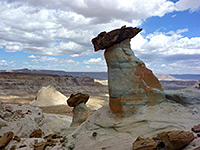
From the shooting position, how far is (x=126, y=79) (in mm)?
6207

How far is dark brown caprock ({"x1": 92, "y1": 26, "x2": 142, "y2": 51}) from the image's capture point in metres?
6.31

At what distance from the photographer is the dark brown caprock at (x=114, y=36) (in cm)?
631

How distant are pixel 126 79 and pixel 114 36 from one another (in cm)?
164

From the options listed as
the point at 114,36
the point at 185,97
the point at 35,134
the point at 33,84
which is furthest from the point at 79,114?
the point at 33,84

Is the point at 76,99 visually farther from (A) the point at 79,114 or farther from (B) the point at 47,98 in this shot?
(B) the point at 47,98

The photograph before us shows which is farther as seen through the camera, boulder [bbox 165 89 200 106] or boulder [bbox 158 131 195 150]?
boulder [bbox 165 89 200 106]

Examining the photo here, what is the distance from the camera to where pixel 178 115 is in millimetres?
5281

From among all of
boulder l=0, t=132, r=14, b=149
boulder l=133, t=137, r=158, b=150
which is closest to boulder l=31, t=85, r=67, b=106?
boulder l=0, t=132, r=14, b=149

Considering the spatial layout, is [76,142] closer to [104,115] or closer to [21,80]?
[104,115]

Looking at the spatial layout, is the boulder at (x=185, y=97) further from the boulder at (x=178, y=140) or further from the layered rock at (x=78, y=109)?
the layered rock at (x=78, y=109)

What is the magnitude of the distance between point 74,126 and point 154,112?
729 centimetres

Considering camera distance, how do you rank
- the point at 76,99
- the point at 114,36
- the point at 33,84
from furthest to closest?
the point at 33,84 → the point at 76,99 → the point at 114,36

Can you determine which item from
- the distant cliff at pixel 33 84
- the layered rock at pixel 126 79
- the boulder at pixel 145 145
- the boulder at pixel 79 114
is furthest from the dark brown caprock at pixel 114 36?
the distant cliff at pixel 33 84

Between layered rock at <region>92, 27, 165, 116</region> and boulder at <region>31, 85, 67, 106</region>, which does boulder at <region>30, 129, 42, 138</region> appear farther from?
boulder at <region>31, 85, 67, 106</region>
